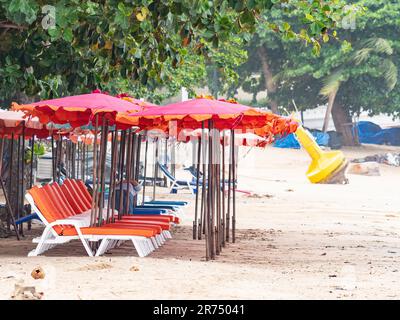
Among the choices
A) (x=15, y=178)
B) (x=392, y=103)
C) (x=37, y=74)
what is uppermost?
(x=392, y=103)

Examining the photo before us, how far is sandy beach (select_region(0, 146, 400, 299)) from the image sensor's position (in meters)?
8.46

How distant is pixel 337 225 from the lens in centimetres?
1642

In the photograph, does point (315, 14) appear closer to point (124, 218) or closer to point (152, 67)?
point (152, 67)

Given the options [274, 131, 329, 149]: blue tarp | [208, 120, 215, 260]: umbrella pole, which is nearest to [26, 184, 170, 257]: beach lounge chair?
[208, 120, 215, 260]: umbrella pole

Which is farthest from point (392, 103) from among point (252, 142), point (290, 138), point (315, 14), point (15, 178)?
point (315, 14)

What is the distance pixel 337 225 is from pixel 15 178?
542 cm

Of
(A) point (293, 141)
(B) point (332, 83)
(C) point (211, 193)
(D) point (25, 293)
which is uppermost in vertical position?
(B) point (332, 83)

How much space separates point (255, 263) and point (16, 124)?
4.21m

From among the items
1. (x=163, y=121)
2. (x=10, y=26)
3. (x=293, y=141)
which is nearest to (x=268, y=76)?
(x=293, y=141)

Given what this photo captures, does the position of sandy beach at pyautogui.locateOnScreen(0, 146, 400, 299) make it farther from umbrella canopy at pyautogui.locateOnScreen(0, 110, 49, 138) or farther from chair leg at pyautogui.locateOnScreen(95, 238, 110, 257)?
umbrella canopy at pyautogui.locateOnScreen(0, 110, 49, 138)

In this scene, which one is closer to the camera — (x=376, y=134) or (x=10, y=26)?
(x=10, y=26)

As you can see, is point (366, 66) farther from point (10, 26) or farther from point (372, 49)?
point (10, 26)

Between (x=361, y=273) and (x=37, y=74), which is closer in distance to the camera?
(x=361, y=273)

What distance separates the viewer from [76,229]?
36.3 ft
